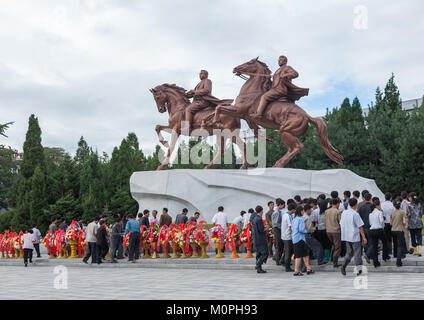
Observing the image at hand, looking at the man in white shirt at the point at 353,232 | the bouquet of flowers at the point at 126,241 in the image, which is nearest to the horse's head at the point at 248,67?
the bouquet of flowers at the point at 126,241

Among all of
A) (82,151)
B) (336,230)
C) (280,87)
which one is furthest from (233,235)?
(82,151)

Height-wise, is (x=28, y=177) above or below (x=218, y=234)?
above

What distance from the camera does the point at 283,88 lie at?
57.4ft

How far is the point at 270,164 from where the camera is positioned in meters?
34.3

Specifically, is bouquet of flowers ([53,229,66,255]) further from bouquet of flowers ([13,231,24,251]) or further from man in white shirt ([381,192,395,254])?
man in white shirt ([381,192,395,254])

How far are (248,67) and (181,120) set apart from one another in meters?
3.42

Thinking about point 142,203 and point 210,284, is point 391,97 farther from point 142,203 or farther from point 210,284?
point 210,284

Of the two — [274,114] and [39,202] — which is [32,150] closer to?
[39,202]

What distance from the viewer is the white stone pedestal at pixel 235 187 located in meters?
17.4

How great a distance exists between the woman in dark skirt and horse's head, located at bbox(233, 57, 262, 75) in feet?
29.8

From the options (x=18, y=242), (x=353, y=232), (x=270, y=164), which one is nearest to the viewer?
(x=353, y=232)

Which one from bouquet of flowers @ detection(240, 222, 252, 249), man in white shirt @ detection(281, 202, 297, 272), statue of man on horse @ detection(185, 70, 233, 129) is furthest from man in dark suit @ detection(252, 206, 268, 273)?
statue of man on horse @ detection(185, 70, 233, 129)
